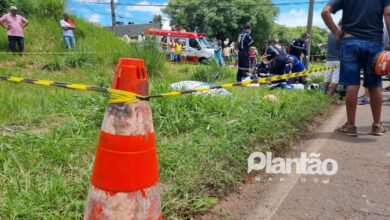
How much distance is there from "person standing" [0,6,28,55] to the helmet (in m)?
8.28

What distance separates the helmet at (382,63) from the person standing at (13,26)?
8281 millimetres

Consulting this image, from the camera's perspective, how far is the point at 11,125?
4.03 meters

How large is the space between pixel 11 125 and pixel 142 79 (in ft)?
8.49

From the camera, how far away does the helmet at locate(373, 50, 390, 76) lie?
4.21 metres

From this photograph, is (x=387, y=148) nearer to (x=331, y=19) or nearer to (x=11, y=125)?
(x=331, y=19)

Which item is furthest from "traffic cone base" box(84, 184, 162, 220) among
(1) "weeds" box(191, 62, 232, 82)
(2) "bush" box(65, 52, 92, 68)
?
(2) "bush" box(65, 52, 92, 68)

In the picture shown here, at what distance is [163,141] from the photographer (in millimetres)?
3711

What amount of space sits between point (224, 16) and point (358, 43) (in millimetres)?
40200

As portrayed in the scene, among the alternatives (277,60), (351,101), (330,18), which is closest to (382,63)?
(351,101)

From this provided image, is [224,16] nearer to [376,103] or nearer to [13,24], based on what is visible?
[13,24]

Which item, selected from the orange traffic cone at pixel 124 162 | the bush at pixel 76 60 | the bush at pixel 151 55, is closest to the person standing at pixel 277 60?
the bush at pixel 151 55

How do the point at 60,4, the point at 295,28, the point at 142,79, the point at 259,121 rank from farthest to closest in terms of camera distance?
the point at 295,28 → the point at 60,4 → the point at 259,121 → the point at 142,79

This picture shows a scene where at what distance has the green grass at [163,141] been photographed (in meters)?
2.52

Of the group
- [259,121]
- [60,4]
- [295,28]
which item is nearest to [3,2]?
[60,4]
